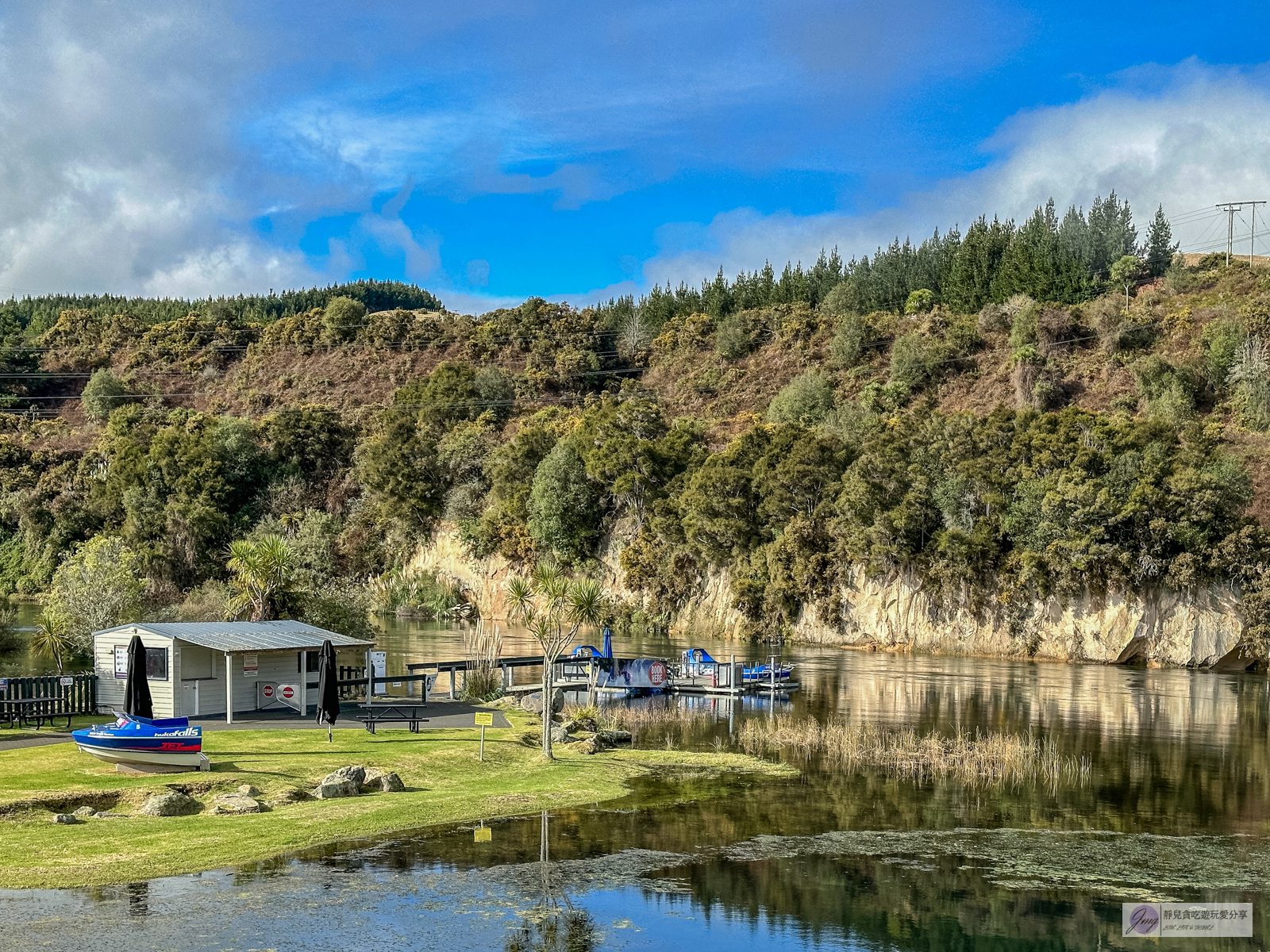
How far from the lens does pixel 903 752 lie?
34.8m

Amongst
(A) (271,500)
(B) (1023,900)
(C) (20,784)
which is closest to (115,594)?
(C) (20,784)

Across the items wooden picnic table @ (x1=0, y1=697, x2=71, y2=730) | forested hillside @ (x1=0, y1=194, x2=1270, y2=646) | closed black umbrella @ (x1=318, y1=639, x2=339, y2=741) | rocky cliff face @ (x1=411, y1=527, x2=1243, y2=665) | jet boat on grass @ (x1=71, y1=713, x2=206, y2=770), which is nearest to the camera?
jet boat on grass @ (x1=71, y1=713, x2=206, y2=770)

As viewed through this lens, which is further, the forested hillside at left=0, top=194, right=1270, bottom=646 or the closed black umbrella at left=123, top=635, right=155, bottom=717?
the forested hillside at left=0, top=194, right=1270, bottom=646

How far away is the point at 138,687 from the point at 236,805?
8292 millimetres

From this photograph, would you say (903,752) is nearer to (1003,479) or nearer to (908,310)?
(1003,479)

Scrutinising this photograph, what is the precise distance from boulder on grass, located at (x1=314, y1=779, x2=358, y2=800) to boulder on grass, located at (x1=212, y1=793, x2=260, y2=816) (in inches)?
59.2

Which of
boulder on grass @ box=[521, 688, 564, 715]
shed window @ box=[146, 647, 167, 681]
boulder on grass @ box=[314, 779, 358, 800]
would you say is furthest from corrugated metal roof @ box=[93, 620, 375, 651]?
boulder on grass @ box=[314, 779, 358, 800]

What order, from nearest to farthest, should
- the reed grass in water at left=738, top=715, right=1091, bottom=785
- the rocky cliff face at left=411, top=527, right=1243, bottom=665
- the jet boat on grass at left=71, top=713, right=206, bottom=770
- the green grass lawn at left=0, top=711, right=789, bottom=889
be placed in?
1. the green grass lawn at left=0, top=711, right=789, bottom=889
2. the jet boat on grass at left=71, top=713, right=206, bottom=770
3. the reed grass in water at left=738, top=715, right=1091, bottom=785
4. the rocky cliff face at left=411, top=527, right=1243, bottom=665

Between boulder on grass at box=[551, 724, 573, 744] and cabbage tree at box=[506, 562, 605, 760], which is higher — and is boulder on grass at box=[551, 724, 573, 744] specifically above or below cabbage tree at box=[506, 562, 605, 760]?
below

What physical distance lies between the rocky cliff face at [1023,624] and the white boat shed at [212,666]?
43913mm

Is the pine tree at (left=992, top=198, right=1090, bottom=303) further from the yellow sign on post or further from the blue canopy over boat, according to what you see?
the yellow sign on post

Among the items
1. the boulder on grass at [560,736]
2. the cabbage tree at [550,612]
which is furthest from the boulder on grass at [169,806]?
the boulder on grass at [560,736]

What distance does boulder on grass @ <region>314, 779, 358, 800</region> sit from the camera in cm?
A: 2570

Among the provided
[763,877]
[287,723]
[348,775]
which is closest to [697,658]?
[287,723]
